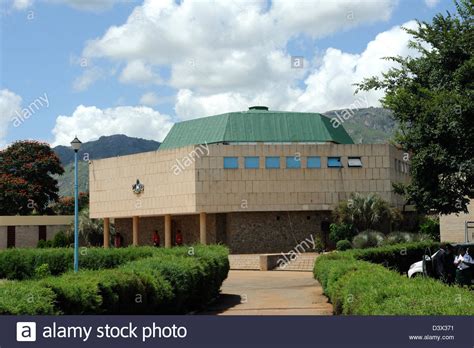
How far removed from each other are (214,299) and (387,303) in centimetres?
1185

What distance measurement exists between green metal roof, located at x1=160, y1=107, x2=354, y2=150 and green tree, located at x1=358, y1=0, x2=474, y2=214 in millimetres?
22956

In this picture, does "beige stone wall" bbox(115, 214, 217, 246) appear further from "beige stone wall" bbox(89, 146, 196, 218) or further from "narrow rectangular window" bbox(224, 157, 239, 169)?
"narrow rectangular window" bbox(224, 157, 239, 169)

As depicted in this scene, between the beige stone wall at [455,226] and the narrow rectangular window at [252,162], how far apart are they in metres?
12.4

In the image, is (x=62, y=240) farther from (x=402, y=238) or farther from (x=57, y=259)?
(x=402, y=238)

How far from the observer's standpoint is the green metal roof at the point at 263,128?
48.0m

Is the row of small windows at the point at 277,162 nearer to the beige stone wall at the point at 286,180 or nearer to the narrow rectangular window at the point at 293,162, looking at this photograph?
the narrow rectangular window at the point at 293,162

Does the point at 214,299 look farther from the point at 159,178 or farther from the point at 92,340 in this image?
the point at 159,178

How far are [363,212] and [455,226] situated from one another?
19.2 ft

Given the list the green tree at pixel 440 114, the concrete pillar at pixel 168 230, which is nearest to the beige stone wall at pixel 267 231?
the concrete pillar at pixel 168 230

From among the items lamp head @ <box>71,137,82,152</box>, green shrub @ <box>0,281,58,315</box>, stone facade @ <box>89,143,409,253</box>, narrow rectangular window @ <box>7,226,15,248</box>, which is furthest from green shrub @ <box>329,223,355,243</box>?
narrow rectangular window @ <box>7,226,15,248</box>

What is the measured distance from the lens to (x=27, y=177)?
7069cm

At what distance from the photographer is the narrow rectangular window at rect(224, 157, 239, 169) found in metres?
43.4

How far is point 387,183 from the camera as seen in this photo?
44.5 m

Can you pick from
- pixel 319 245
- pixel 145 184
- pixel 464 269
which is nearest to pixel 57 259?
pixel 145 184
